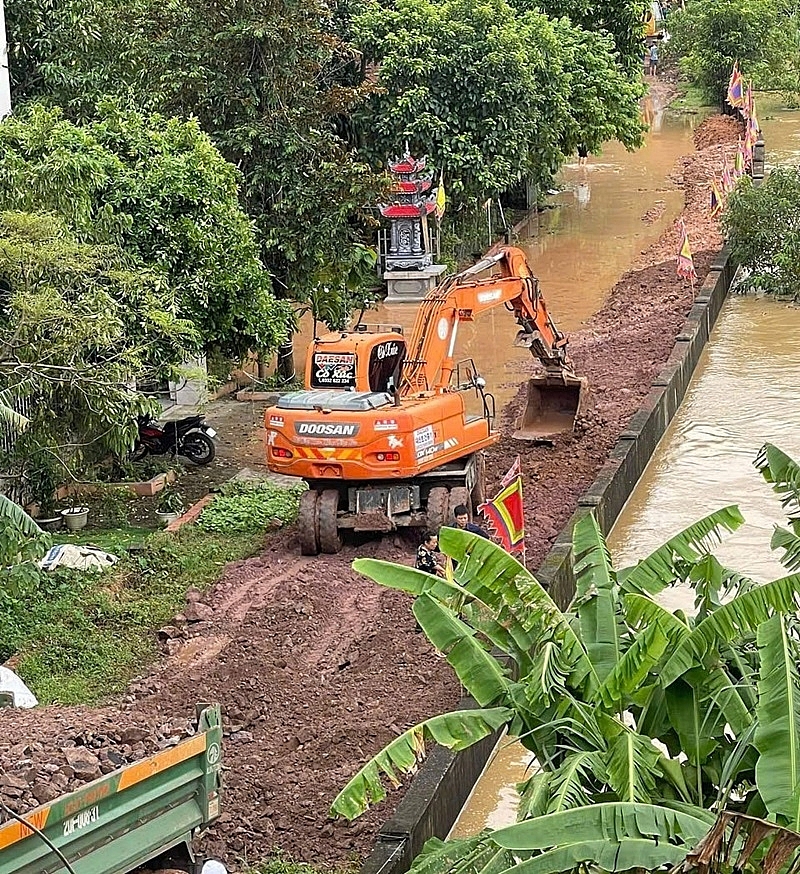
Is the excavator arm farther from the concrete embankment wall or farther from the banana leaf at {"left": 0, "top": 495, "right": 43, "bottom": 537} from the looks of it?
the banana leaf at {"left": 0, "top": 495, "right": 43, "bottom": 537}

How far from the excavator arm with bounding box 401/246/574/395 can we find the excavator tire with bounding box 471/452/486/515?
102 cm

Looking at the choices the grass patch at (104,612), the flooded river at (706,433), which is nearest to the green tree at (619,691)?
the flooded river at (706,433)

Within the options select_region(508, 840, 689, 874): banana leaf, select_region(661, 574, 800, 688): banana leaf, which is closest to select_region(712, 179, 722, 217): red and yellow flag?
select_region(661, 574, 800, 688): banana leaf

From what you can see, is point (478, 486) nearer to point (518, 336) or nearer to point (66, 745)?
point (518, 336)

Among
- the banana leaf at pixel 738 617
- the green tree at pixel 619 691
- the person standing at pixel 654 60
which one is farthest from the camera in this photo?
the person standing at pixel 654 60

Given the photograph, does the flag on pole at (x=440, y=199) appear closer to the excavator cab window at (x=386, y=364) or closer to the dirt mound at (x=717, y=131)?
the excavator cab window at (x=386, y=364)

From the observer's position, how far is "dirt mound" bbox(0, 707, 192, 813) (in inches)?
383

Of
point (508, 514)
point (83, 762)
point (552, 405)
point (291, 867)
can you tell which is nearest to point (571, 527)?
point (508, 514)

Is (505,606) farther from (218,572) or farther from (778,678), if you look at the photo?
(218,572)

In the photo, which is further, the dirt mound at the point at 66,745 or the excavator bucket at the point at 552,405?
the excavator bucket at the point at 552,405

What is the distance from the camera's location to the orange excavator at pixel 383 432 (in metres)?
16.7

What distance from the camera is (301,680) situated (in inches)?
557

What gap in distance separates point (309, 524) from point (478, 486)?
2203 mm

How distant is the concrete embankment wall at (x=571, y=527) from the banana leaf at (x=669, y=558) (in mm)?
2578
